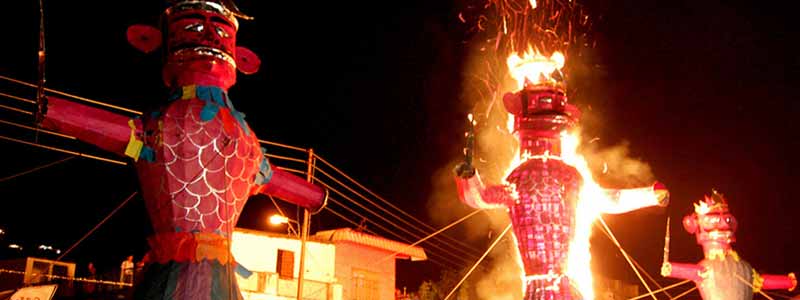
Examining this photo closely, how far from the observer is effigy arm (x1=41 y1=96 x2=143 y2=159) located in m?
5.75

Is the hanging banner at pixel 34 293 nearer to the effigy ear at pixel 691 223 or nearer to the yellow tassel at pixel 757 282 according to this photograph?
the effigy ear at pixel 691 223

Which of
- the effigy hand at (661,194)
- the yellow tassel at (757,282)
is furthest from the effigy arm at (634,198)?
the yellow tassel at (757,282)

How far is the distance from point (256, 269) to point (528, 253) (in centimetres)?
938

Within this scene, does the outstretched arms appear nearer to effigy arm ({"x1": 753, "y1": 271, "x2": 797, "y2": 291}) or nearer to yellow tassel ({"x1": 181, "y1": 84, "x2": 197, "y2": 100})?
yellow tassel ({"x1": 181, "y1": 84, "x2": 197, "y2": 100})

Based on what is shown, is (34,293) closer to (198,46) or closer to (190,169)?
(190,169)

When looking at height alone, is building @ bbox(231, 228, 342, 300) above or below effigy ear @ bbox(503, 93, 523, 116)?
below

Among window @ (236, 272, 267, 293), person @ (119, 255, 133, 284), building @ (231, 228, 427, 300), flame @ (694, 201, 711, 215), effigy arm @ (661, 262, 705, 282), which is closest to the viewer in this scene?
effigy arm @ (661, 262, 705, 282)

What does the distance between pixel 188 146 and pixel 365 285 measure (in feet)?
42.9

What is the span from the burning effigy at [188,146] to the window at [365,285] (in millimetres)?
11949

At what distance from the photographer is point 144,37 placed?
6547 millimetres

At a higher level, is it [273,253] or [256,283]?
[273,253]

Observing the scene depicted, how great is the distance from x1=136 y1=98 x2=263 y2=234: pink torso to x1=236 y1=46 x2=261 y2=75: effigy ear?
67cm

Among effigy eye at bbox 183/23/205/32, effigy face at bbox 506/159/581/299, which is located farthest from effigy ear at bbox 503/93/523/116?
effigy eye at bbox 183/23/205/32

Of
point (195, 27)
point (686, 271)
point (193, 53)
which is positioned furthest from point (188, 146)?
point (686, 271)
